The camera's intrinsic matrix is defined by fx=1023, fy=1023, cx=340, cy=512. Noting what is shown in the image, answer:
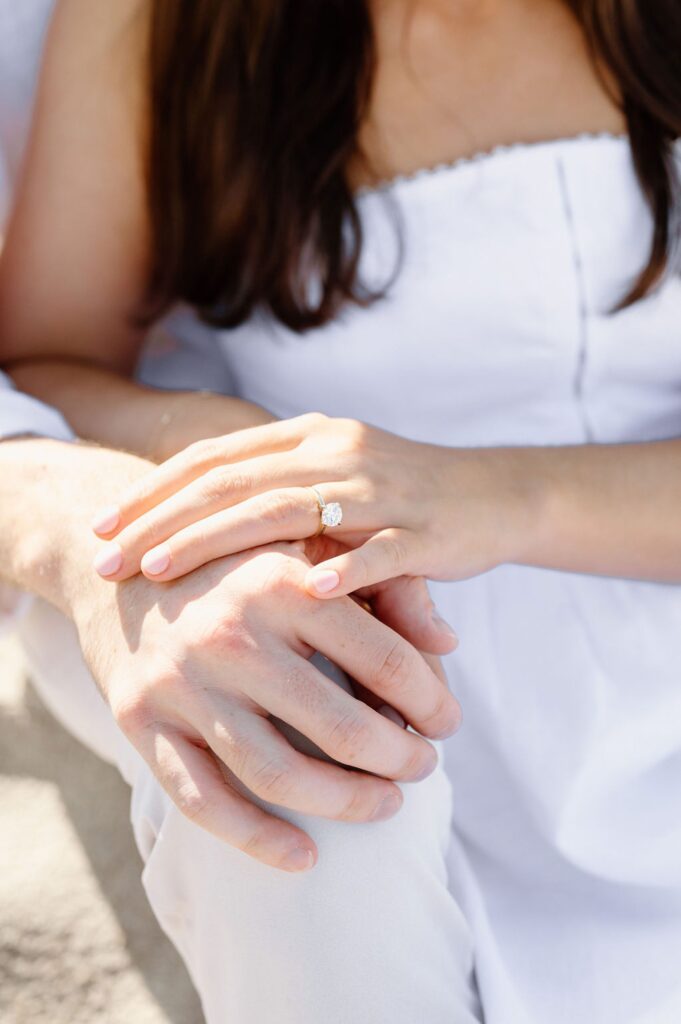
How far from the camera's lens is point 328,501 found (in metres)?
0.81

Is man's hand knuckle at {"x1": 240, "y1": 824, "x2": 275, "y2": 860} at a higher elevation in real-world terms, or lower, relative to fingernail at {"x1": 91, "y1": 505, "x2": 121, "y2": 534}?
lower

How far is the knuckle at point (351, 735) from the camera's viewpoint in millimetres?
733

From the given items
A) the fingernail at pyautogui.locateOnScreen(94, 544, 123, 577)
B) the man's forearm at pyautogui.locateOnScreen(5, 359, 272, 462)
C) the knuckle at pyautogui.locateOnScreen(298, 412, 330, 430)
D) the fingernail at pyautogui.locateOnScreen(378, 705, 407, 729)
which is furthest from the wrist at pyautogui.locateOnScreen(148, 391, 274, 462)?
the fingernail at pyautogui.locateOnScreen(378, 705, 407, 729)

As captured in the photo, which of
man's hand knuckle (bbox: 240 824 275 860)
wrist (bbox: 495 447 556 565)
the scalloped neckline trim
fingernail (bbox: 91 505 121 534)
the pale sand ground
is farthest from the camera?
the pale sand ground

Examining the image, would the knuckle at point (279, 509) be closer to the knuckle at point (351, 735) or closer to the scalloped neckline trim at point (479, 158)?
the knuckle at point (351, 735)

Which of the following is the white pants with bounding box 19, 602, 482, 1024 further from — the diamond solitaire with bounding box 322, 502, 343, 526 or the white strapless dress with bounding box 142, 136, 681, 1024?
the diamond solitaire with bounding box 322, 502, 343, 526

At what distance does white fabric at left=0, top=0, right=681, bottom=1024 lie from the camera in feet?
2.49

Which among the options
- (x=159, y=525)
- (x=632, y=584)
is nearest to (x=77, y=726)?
(x=159, y=525)

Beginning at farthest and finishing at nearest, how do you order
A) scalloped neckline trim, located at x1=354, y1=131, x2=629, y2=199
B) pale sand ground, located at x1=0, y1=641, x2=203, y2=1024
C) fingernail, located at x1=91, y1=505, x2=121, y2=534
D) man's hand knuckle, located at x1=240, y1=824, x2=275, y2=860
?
pale sand ground, located at x1=0, y1=641, x2=203, y2=1024
scalloped neckline trim, located at x1=354, y1=131, x2=629, y2=199
fingernail, located at x1=91, y1=505, x2=121, y2=534
man's hand knuckle, located at x1=240, y1=824, x2=275, y2=860

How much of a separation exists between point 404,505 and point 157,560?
0.21 m

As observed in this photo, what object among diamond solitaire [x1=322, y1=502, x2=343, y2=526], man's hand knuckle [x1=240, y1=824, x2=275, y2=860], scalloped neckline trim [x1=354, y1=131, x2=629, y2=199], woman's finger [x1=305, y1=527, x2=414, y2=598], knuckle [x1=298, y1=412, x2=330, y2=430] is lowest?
man's hand knuckle [x1=240, y1=824, x2=275, y2=860]

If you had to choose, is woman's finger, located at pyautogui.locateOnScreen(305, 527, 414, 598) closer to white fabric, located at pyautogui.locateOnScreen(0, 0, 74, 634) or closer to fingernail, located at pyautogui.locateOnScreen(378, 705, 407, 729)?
fingernail, located at pyautogui.locateOnScreen(378, 705, 407, 729)

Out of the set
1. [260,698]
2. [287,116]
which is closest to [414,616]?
[260,698]

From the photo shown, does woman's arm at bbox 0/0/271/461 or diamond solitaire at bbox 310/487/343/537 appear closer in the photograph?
diamond solitaire at bbox 310/487/343/537
